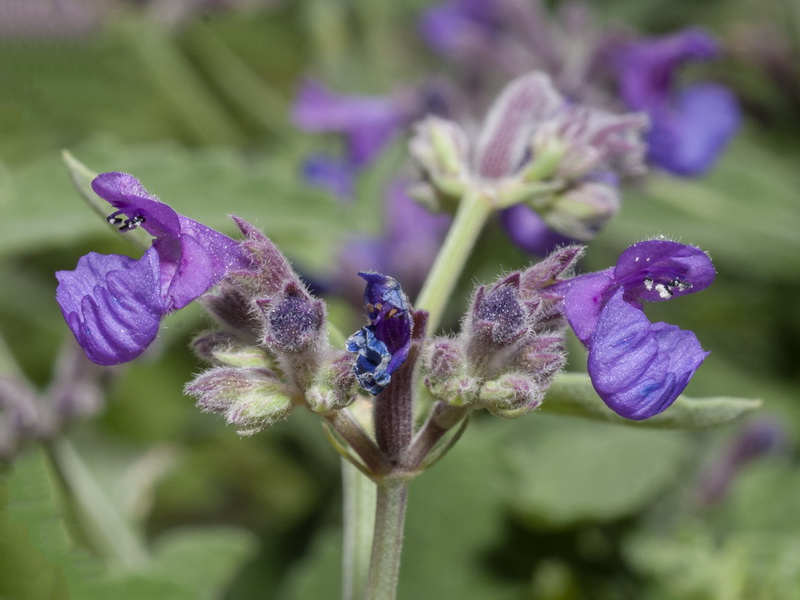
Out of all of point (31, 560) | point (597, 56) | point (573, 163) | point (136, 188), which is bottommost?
point (597, 56)

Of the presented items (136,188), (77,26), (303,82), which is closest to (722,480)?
(303,82)

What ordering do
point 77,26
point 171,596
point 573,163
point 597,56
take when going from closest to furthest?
point 171,596 < point 573,163 < point 597,56 < point 77,26

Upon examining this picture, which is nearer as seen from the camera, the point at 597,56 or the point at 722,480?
the point at 597,56

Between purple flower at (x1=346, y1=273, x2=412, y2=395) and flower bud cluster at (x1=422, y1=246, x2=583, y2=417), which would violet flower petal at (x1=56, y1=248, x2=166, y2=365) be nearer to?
purple flower at (x1=346, y1=273, x2=412, y2=395)

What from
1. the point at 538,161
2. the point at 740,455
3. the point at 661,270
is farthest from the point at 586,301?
the point at 740,455

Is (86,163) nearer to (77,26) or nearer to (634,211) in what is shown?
(77,26)

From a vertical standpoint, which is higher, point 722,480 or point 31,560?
point 31,560
